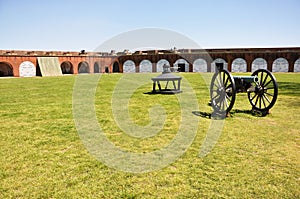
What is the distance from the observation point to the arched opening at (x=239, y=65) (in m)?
31.2

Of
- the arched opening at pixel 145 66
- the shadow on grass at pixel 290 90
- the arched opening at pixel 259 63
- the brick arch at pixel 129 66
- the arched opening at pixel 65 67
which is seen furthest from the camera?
the brick arch at pixel 129 66

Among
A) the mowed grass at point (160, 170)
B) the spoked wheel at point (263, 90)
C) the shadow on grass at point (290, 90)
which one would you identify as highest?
the spoked wheel at point (263, 90)

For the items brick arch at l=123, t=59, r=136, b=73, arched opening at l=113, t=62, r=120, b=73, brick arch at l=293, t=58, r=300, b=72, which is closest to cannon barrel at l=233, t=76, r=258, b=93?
brick arch at l=293, t=58, r=300, b=72

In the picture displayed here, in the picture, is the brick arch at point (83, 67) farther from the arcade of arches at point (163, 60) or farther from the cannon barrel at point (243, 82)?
the cannon barrel at point (243, 82)

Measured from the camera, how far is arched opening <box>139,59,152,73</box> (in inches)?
1361

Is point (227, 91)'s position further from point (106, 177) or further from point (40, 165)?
point (40, 165)

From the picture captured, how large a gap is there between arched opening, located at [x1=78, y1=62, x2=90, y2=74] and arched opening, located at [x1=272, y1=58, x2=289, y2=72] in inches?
1026

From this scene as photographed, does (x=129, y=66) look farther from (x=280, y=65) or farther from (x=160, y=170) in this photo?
(x=160, y=170)

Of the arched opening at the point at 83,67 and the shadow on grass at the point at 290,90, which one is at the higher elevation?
the arched opening at the point at 83,67

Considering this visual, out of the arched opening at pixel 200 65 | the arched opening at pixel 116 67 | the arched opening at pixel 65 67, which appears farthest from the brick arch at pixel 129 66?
the arched opening at pixel 200 65

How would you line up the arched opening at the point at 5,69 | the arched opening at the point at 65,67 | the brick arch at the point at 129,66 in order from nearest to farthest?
1. the arched opening at the point at 5,69
2. the arched opening at the point at 65,67
3. the brick arch at the point at 129,66

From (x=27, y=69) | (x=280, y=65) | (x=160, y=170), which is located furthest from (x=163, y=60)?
(x=160, y=170)

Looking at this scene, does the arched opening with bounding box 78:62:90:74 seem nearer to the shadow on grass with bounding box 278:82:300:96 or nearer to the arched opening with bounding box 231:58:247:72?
the arched opening with bounding box 231:58:247:72

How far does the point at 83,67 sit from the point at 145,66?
30.9 ft
